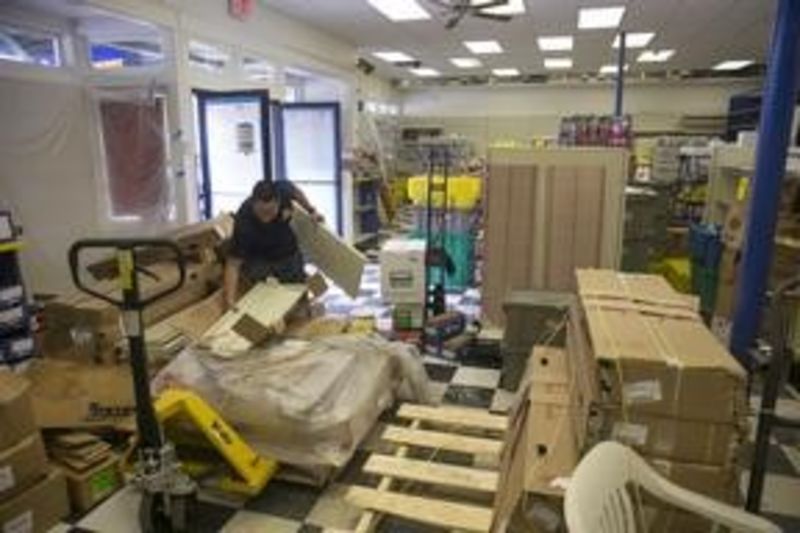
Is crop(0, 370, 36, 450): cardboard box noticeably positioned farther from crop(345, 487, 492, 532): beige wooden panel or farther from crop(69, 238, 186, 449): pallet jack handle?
crop(345, 487, 492, 532): beige wooden panel

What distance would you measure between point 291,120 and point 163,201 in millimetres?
2954

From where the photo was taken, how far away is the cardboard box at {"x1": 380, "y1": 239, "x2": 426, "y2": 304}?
4.40m

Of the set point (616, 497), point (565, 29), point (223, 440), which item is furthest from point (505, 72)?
point (616, 497)

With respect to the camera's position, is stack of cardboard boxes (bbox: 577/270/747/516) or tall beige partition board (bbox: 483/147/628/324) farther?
tall beige partition board (bbox: 483/147/628/324)

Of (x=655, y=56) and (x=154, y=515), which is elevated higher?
(x=655, y=56)

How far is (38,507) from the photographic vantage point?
2.16 meters

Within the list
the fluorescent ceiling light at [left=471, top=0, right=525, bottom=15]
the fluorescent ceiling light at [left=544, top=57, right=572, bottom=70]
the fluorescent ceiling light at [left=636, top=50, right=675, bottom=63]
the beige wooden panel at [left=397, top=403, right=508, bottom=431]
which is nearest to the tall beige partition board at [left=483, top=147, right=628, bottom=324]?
the beige wooden panel at [left=397, top=403, right=508, bottom=431]

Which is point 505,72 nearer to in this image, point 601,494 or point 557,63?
point 557,63

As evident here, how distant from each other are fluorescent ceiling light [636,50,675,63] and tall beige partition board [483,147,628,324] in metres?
6.42

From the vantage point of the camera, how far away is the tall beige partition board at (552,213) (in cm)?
399

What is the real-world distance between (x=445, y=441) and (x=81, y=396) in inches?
65.5

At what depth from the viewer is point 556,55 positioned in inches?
378

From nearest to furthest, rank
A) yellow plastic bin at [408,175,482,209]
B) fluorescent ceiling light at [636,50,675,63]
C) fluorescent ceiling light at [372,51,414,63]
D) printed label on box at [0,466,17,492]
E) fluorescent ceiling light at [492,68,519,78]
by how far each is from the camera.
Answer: printed label on box at [0,466,17,492], yellow plastic bin at [408,175,482,209], fluorescent ceiling light at [636,50,675,63], fluorescent ceiling light at [372,51,414,63], fluorescent ceiling light at [492,68,519,78]

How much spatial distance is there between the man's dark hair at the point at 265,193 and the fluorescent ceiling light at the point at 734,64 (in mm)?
9772
